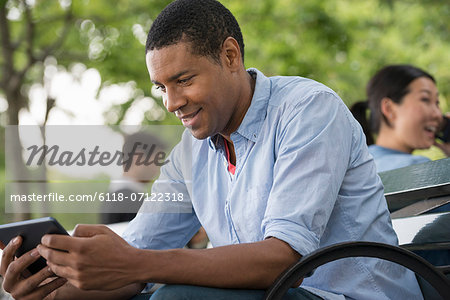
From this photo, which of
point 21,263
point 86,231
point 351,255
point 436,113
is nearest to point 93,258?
point 86,231

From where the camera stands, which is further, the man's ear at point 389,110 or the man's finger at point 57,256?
the man's ear at point 389,110

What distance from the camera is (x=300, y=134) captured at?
1662 mm

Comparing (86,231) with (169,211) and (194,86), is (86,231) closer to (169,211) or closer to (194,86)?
(194,86)

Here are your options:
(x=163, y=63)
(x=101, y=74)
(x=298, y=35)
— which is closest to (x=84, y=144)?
(x=101, y=74)

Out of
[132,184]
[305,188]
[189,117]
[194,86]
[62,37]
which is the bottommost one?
[132,184]

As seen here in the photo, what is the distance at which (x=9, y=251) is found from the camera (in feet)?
5.56

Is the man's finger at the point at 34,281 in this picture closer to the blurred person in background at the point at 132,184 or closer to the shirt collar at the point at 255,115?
the shirt collar at the point at 255,115

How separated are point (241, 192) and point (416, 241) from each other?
2.47 ft

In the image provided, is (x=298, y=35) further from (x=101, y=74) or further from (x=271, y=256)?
(x=271, y=256)

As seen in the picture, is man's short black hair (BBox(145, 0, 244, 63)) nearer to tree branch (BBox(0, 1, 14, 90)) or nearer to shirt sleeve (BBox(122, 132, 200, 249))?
shirt sleeve (BBox(122, 132, 200, 249))

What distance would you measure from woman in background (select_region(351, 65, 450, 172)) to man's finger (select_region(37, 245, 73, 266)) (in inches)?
105

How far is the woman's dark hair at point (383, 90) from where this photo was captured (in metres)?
3.87

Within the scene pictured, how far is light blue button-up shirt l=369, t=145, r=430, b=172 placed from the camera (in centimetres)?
343

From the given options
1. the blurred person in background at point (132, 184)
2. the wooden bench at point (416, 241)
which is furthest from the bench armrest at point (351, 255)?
the blurred person in background at point (132, 184)
